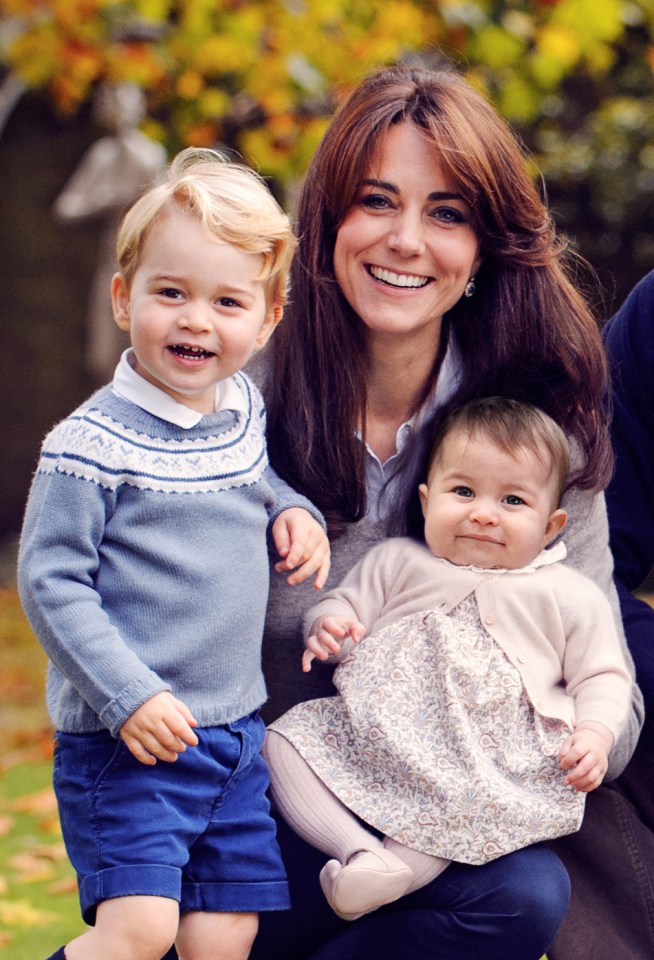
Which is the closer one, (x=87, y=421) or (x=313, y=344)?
(x=87, y=421)

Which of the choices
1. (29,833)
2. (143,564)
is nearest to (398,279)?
(143,564)

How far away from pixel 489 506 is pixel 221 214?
71cm

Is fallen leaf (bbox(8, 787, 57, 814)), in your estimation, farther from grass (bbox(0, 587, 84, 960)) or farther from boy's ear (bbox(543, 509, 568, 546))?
boy's ear (bbox(543, 509, 568, 546))

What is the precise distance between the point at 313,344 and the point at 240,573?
64 centimetres

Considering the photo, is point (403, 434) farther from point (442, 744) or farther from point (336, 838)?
point (336, 838)

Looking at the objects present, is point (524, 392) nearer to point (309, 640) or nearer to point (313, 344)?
point (313, 344)

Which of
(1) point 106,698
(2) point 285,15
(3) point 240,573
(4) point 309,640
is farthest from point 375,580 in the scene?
(2) point 285,15

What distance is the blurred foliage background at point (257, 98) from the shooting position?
599 centimetres

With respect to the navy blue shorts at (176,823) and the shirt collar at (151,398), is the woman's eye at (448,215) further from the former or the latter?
the navy blue shorts at (176,823)

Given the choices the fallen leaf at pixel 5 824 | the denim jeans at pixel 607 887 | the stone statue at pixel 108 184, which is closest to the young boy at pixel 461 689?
the denim jeans at pixel 607 887

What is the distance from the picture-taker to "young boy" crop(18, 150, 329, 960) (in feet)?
7.03

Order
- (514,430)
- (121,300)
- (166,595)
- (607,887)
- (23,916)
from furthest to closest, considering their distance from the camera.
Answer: (23,916) → (607,887) → (514,430) → (121,300) → (166,595)

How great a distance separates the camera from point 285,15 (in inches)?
234

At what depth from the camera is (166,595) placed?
2.23 metres
